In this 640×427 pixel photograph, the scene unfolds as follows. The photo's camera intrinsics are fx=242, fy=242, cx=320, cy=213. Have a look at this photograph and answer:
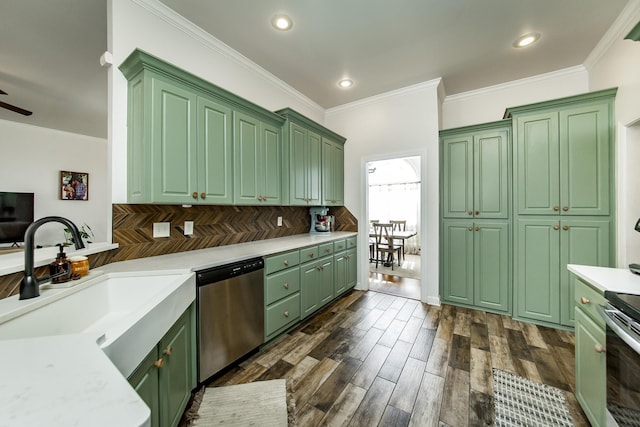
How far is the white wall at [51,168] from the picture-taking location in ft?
14.0

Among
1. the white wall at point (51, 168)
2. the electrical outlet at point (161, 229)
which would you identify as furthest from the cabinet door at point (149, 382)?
the white wall at point (51, 168)

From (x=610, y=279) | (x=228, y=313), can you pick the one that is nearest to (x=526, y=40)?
(x=610, y=279)

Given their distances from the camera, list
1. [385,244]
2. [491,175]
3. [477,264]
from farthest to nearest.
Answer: [385,244]
[477,264]
[491,175]

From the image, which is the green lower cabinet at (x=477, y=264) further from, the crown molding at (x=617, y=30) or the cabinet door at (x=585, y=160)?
the crown molding at (x=617, y=30)

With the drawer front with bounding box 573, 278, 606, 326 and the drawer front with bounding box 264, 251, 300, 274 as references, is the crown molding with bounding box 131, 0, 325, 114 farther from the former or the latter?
the drawer front with bounding box 573, 278, 606, 326

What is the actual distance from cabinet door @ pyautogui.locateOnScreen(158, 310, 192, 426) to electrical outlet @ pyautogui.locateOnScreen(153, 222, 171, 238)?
0.85 meters

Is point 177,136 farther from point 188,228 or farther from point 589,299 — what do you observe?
point 589,299

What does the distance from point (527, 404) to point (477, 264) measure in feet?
5.55

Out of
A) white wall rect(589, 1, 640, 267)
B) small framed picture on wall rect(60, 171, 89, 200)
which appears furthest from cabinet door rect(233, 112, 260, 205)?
small framed picture on wall rect(60, 171, 89, 200)

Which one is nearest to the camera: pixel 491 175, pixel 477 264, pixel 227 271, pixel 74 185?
pixel 227 271

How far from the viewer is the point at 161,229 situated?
2070mm

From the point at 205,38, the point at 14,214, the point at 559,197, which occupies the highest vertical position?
the point at 205,38

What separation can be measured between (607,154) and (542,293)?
1.49 metres

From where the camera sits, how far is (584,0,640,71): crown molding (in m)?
1.96
